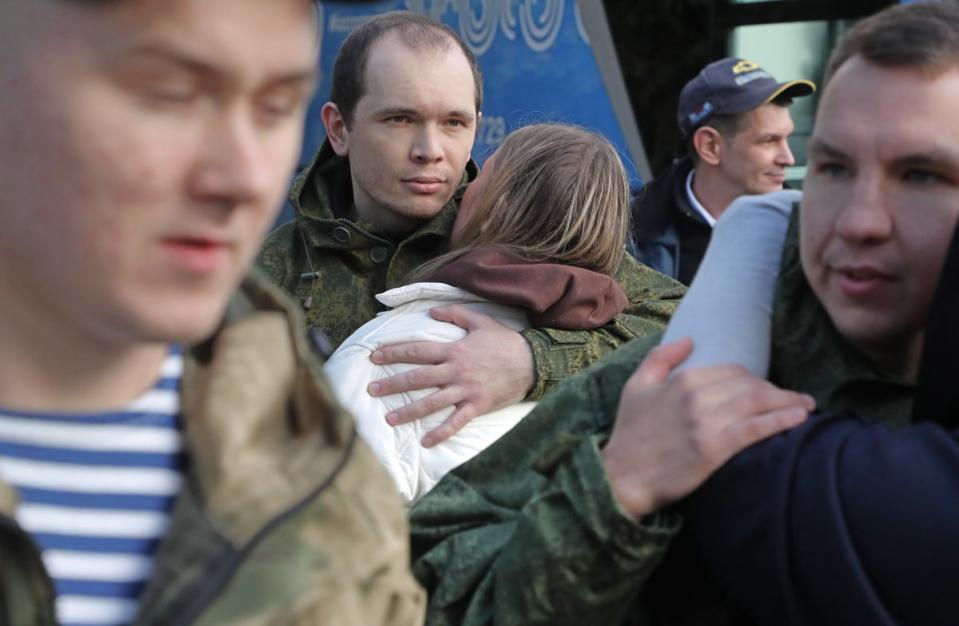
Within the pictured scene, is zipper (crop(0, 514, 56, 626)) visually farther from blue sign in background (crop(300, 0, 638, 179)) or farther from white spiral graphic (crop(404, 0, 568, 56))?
white spiral graphic (crop(404, 0, 568, 56))

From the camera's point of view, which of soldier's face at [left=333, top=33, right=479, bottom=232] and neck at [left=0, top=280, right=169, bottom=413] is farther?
soldier's face at [left=333, top=33, right=479, bottom=232]

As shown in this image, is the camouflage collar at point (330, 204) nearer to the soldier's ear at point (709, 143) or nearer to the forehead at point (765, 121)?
the soldier's ear at point (709, 143)

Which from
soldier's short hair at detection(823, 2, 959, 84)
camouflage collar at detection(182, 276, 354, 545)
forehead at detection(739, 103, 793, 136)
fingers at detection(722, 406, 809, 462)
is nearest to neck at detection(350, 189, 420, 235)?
soldier's short hair at detection(823, 2, 959, 84)

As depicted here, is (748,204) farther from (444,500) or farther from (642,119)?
(642,119)

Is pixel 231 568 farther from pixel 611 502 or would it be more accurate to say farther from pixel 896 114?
pixel 896 114

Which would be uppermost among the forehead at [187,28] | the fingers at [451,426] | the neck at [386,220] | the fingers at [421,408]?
the forehead at [187,28]

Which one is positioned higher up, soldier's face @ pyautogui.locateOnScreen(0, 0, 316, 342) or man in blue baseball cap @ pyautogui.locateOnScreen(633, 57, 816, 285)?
soldier's face @ pyautogui.locateOnScreen(0, 0, 316, 342)

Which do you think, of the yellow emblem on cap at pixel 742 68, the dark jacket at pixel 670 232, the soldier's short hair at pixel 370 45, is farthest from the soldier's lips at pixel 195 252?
the yellow emblem on cap at pixel 742 68

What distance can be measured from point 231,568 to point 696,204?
4.49 m

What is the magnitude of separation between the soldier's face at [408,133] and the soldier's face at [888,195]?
1.74 metres

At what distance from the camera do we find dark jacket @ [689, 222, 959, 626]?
154 centimetres

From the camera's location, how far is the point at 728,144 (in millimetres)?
5719

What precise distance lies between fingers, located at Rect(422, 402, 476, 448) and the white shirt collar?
9.16 ft

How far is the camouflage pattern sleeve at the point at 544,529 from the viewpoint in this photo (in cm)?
172
